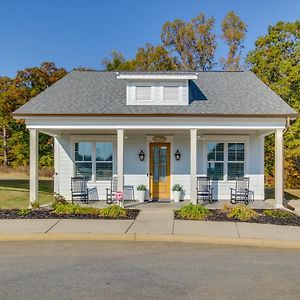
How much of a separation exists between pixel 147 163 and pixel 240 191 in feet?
13.7

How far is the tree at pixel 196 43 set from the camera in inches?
1384

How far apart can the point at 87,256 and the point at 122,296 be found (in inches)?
88.1

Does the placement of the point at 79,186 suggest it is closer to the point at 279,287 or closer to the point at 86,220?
the point at 86,220

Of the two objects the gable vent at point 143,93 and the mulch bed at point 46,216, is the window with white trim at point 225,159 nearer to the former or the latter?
the gable vent at point 143,93

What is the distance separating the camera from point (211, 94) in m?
15.0

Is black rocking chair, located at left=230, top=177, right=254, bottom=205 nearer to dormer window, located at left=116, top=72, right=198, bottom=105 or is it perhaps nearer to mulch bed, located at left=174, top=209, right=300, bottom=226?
mulch bed, located at left=174, top=209, right=300, bottom=226

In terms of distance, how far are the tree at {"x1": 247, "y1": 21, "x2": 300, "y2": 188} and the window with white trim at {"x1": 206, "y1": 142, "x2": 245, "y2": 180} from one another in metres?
6.83

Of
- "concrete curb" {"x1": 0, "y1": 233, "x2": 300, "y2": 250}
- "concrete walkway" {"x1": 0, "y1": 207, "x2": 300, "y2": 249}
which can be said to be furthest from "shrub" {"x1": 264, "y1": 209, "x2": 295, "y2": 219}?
"concrete curb" {"x1": 0, "y1": 233, "x2": 300, "y2": 250}

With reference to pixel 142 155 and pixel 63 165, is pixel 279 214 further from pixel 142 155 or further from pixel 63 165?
pixel 63 165

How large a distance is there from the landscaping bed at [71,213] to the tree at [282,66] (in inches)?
531

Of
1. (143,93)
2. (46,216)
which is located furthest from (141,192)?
(46,216)

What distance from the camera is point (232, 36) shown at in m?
34.0

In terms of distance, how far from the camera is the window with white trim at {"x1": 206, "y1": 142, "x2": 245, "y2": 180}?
15.3 meters

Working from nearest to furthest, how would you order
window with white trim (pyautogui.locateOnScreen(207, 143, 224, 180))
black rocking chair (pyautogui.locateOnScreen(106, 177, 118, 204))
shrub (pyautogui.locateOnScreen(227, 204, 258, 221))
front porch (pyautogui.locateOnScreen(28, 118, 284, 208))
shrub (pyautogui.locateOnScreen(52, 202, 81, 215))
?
shrub (pyautogui.locateOnScreen(227, 204, 258, 221))
shrub (pyautogui.locateOnScreen(52, 202, 81, 215))
black rocking chair (pyautogui.locateOnScreen(106, 177, 118, 204))
front porch (pyautogui.locateOnScreen(28, 118, 284, 208))
window with white trim (pyautogui.locateOnScreen(207, 143, 224, 180))
